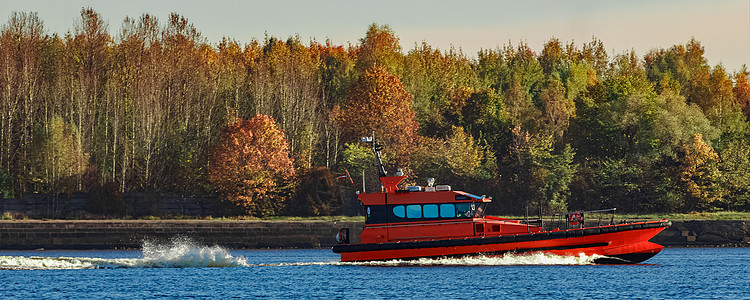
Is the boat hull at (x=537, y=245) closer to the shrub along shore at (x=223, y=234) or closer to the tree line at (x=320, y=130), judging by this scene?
the shrub along shore at (x=223, y=234)

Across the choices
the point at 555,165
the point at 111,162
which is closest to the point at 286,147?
the point at 111,162

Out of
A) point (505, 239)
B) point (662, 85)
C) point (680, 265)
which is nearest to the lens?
point (505, 239)

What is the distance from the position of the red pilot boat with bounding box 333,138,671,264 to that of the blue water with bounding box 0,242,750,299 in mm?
572

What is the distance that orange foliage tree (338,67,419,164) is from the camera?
8844cm

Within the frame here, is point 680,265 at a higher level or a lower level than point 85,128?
lower

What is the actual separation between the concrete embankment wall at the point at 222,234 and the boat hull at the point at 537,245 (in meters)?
23.3

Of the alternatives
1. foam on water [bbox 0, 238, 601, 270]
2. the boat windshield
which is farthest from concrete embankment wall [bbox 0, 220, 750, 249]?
the boat windshield

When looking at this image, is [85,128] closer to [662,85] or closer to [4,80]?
[4,80]

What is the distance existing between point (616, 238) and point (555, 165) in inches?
1426

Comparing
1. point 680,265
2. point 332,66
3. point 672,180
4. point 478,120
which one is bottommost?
point 680,265

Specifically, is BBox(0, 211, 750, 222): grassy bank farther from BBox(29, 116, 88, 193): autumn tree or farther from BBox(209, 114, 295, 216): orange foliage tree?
BBox(29, 116, 88, 193): autumn tree

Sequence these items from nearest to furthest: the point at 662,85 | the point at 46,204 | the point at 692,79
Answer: the point at 46,204 → the point at 662,85 → the point at 692,79

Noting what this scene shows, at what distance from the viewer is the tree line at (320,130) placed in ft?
276

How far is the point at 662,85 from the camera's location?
Answer: 331 feet
